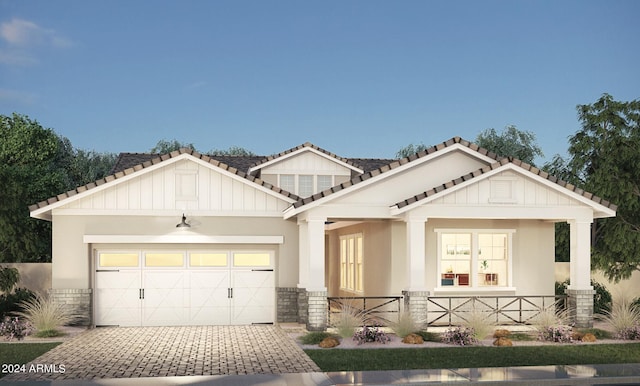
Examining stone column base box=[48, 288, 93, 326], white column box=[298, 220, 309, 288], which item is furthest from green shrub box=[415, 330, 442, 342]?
stone column base box=[48, 288, 93, 326]

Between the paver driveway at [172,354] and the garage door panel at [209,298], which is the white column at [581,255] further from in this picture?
the garage door panel at [209,298]

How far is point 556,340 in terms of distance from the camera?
17531 mm

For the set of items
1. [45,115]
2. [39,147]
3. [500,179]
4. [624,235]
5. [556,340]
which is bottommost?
[556,340]

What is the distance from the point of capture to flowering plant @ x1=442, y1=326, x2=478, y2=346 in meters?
16.8

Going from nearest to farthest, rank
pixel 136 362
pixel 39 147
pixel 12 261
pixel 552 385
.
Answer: pixel 552 385
pixel 136 362
pixel 12 261
pixel 39 147

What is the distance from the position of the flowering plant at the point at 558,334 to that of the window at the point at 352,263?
7.29 metres

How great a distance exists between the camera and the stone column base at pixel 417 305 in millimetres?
18203

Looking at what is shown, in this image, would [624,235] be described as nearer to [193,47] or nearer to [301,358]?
[301,358]

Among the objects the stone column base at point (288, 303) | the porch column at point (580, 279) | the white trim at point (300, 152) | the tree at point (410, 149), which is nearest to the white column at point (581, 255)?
the porch column at point (580, 279)

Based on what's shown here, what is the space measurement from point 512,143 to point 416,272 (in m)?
34.4

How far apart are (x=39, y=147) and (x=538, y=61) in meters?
28.2

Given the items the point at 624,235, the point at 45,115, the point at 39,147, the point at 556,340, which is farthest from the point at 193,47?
the point at 556,340

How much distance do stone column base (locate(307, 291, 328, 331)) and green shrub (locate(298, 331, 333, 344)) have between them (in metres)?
0.77

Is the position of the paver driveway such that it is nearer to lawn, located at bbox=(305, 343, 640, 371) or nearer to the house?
lawn, located at bbox=(305, 343, 640, 371)
